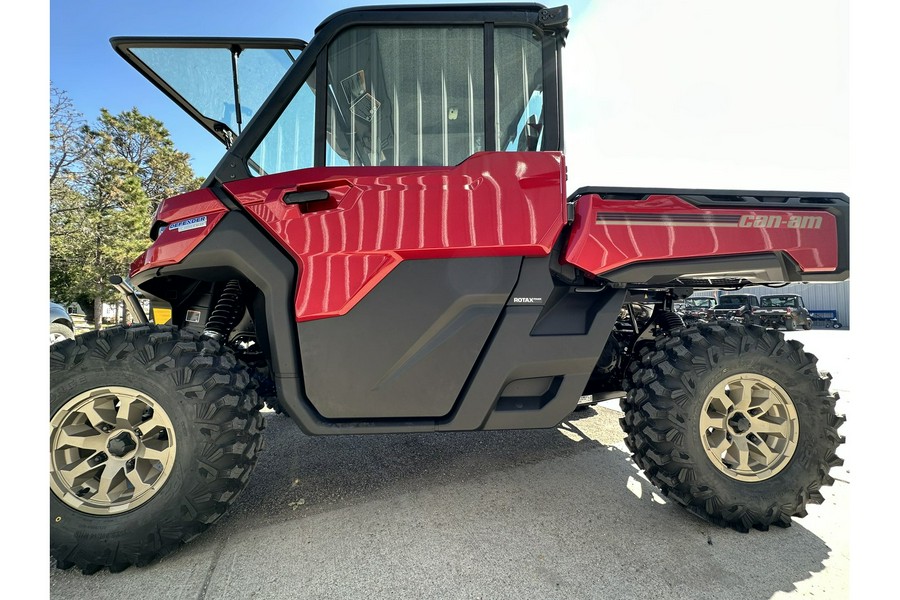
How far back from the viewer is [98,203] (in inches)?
747

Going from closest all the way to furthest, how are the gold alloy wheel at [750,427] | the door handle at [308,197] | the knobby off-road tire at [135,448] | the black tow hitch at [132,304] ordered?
the knobby off-road tire at [135,448]
the door handle at [308,197]
the gold alloy wheel at [750,427]
the black tow hitch at [132,304]

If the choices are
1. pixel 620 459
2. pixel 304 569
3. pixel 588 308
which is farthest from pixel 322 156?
pixel 620 459

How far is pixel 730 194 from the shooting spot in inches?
83.0

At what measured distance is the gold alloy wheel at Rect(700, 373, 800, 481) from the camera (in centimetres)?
205

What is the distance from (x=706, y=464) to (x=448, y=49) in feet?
8.58

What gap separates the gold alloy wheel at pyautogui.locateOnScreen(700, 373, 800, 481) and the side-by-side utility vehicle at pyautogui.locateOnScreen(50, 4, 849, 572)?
12 millimetres

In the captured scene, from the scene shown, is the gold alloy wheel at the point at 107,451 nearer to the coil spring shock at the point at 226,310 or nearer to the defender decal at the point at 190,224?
the coil spring shock at the point at 226,310

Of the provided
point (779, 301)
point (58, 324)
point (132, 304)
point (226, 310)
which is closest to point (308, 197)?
point (226, 310)

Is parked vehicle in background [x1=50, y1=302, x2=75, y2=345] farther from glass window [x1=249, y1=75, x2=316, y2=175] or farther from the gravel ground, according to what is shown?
glass window [x1=249, y1=75, x2=316, y2=175]

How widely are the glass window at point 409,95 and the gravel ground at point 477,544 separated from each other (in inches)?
76.4

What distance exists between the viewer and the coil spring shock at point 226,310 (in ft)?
7.45

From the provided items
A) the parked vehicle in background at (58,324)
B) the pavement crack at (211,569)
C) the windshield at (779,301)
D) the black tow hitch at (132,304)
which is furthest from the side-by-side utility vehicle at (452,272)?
the windshield at (779,301)

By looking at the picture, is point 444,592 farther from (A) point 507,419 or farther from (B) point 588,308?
(B) point 588,308

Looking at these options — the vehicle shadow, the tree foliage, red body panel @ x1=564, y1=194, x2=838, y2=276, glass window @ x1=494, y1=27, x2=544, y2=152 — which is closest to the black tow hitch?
the vehicle shadow
